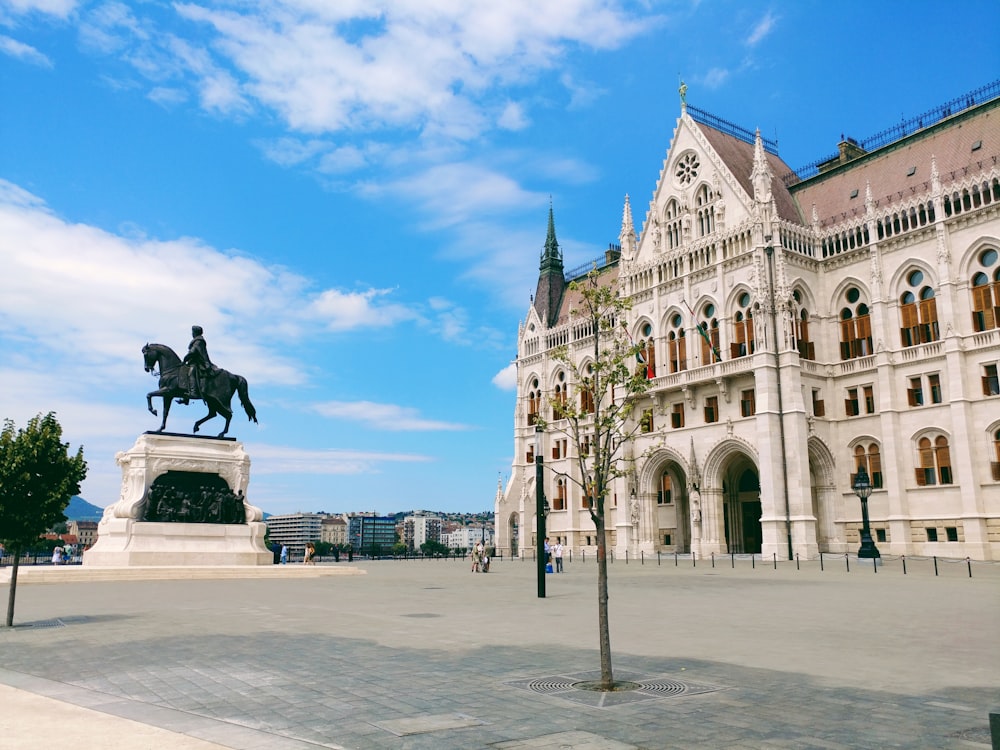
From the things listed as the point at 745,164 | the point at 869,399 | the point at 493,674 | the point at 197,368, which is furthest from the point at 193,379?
the point at 745,164

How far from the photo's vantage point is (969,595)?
74.6 feet

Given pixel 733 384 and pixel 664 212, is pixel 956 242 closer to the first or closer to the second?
pixel 733 384

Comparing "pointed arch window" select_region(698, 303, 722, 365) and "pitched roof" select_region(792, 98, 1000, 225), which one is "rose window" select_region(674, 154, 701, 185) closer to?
"pitched roof" select_region(792, 98, 1000, 225)

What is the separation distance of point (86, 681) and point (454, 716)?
15.8 feet

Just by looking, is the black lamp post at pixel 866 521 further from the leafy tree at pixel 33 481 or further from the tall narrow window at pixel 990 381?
the leafy tree at pixel 33 481

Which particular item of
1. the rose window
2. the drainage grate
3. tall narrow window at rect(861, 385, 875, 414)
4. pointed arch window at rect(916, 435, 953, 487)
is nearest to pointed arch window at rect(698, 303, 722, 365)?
tall narrow window at rect(861, 385, 875, 414)

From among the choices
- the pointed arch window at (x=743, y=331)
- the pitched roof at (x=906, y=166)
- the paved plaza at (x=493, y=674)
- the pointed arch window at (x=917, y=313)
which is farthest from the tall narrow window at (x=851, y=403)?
the paved plaza at (x=493, y=674)

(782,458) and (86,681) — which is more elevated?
(782,458)

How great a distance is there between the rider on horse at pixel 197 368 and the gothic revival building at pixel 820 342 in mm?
16703

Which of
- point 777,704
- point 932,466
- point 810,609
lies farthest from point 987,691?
point 932,466

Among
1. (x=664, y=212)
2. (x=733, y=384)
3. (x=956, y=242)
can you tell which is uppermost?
(x=664, y=212)

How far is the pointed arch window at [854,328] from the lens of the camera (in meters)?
50.5

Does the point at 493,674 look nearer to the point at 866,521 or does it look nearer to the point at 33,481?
the point at 33,481

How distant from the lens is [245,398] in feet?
131
